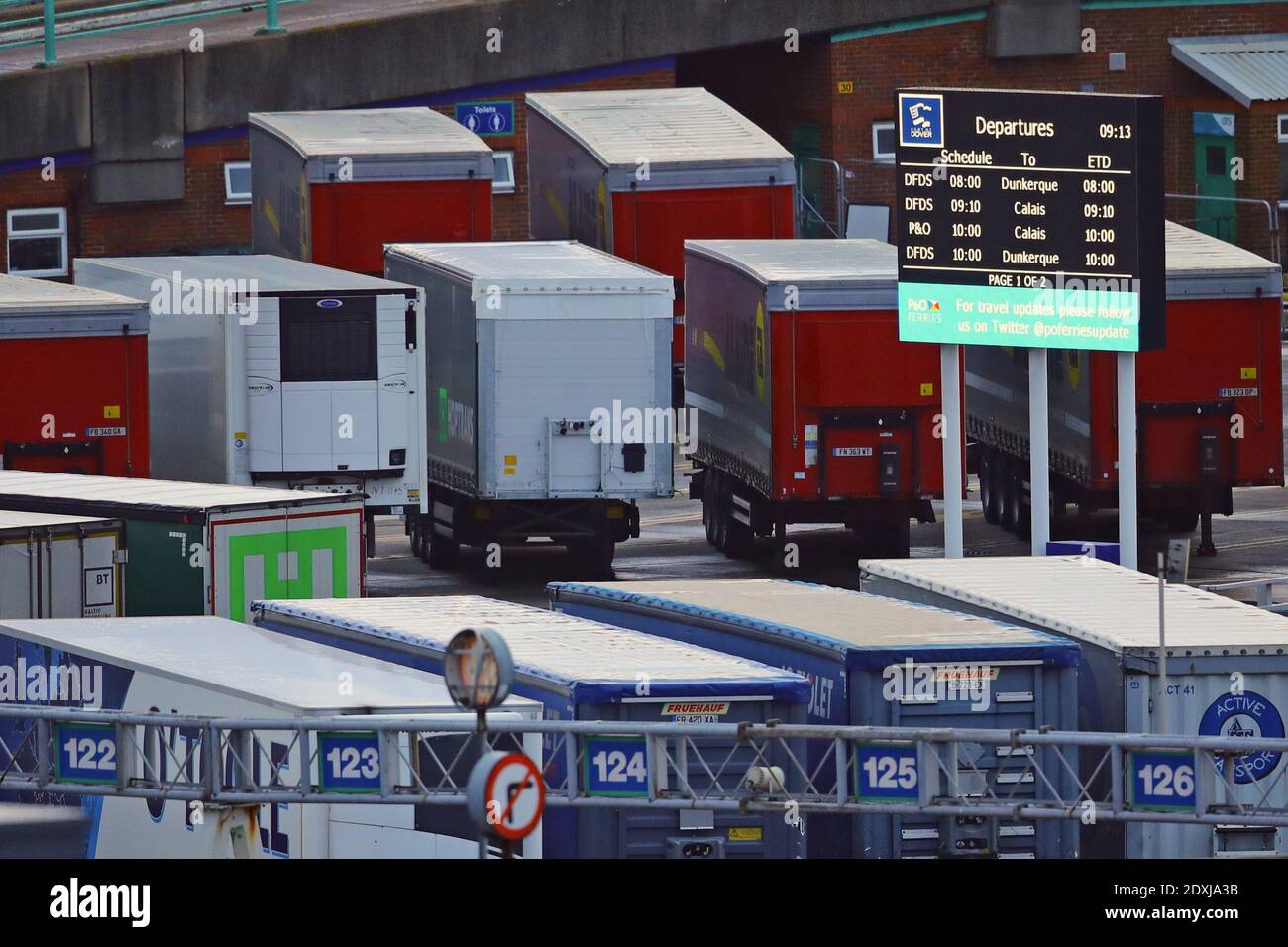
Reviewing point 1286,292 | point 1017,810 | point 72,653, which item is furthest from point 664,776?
point 1286,292

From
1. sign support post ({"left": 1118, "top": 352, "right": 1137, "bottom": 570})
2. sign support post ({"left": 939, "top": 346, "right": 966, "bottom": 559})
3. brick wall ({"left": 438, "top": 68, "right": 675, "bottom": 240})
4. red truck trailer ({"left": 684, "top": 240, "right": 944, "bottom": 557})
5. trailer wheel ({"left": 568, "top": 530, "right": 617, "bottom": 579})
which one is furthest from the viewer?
brick wall ({"left": 438, "top": 68, "right": 675, "bottom": 240})

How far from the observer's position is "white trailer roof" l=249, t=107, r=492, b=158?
126 feet

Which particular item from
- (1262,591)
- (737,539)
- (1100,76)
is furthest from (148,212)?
(1262,591)

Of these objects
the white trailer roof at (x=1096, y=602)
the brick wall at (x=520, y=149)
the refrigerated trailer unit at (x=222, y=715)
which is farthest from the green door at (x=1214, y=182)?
the refrigerated trailer unit at (x=222, y=715)

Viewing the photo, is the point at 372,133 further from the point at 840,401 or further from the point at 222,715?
the point at 222,715

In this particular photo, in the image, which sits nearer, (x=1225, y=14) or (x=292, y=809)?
(x=292, y=809)

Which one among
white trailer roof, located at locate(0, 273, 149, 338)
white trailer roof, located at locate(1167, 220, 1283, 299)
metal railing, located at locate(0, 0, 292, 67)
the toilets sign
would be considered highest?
metal railing, located at locate(0, 0, 292, 67)

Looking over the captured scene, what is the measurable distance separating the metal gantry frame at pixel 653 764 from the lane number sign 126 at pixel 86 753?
37 millimetres

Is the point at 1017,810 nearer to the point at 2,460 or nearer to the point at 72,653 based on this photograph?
the point at 72,653

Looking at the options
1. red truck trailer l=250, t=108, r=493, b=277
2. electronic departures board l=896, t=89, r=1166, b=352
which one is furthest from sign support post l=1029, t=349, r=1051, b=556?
red truck trailer l=250, t=108, r=493, b=277

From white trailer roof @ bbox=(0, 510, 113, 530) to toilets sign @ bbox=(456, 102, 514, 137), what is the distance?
2760 cm

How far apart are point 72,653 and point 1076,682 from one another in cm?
722

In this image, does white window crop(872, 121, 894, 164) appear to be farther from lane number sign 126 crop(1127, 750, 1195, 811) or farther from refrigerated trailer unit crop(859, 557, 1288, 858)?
lane number sign 126 crop(1127, 750, 1195, 811)

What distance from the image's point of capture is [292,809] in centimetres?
1764
